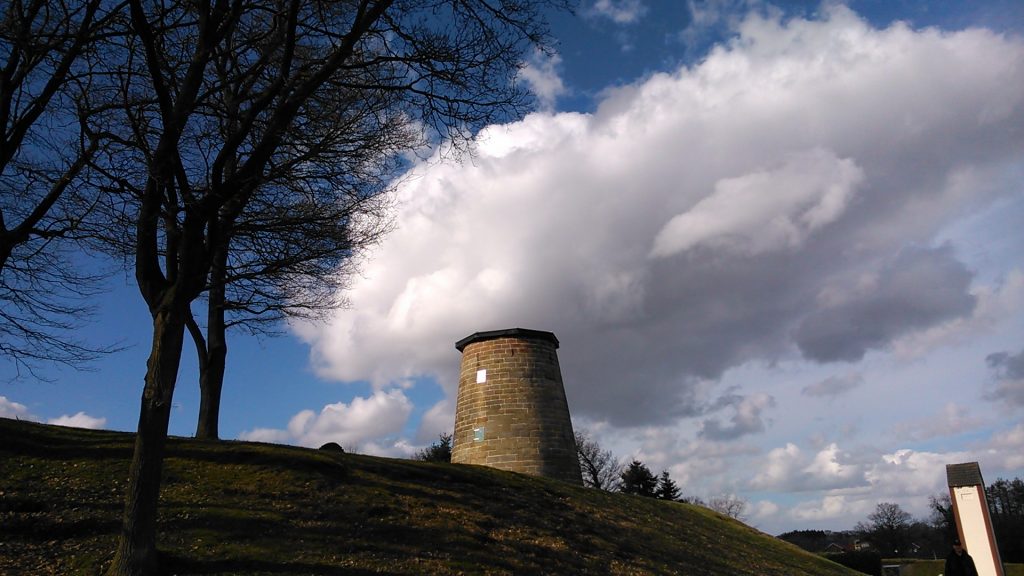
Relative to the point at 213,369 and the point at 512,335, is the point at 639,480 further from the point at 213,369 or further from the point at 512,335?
the point at 213,369

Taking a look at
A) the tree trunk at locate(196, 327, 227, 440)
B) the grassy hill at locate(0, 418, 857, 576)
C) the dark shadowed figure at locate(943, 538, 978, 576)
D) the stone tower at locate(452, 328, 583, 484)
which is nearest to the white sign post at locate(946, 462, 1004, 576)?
the grassy hill at locate(0, 418, 857, 576)

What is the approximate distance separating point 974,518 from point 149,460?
30976 millimetres

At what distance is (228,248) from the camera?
48.6 feet

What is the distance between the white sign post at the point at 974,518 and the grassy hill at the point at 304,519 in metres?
14.1

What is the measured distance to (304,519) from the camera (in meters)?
12.5

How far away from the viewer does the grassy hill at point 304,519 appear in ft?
34.6

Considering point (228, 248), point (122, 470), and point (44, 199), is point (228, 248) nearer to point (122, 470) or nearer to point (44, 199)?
point (44, 199)

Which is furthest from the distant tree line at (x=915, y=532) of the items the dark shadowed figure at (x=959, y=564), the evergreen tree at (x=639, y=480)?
the dark shadowed figure at (x=959, y=564)

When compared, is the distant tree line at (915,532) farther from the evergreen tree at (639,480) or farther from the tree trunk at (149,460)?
the tree trunk at (149,460)

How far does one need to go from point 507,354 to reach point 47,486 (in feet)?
58.3

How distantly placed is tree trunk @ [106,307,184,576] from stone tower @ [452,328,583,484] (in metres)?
17.6

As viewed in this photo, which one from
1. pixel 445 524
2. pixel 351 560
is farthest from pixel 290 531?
pixel 445 524

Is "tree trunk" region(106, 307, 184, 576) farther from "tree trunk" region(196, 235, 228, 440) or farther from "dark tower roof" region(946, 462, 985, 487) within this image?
"dark tower roof" region(946, 462, 985, 487)

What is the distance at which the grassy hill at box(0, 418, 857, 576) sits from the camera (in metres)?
10.5
